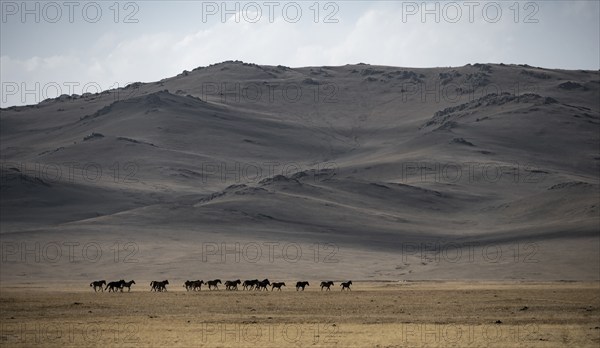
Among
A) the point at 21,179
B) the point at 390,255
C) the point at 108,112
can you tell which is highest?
the point at 108,112

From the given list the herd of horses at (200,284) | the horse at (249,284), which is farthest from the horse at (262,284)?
the horse at (249,284)

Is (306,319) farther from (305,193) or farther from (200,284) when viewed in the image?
(305,193)

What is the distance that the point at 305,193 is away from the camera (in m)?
118

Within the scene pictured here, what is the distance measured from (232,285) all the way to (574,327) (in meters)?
26.6

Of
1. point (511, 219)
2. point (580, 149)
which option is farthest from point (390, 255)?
point (580, 149)

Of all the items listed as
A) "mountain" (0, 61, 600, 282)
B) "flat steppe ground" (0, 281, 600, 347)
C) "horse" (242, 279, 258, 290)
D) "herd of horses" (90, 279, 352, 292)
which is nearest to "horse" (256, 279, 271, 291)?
"herd of horses" (90, 279, 352, 292)

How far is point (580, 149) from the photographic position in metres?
157

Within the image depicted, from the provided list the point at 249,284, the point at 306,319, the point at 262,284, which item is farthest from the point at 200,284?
the point at 306,319

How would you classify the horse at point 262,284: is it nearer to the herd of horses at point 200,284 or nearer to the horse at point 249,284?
the herd of horses at point 200,284

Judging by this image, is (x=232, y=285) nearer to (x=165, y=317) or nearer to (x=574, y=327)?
(x=165, y=317)

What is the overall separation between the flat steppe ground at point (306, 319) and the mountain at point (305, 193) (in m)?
24.7

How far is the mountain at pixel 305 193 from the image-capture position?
75.3 metres

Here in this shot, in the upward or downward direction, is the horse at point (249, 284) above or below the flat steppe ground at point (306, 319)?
below

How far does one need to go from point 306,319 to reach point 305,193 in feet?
281
